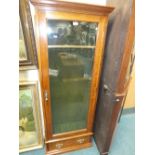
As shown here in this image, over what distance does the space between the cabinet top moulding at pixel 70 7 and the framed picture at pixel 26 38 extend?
0.18 m

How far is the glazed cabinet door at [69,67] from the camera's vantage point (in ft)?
3.99

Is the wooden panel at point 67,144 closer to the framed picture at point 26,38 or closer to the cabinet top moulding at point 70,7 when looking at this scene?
the framed picture at point 26,38

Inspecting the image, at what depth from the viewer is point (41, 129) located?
173 centimetres

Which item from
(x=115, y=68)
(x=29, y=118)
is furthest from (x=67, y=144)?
(x=115, y=68)

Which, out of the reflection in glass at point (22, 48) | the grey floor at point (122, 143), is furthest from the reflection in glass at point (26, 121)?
the reflection in glass at point (22, 48)

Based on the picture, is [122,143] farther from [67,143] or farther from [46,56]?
[46,56]

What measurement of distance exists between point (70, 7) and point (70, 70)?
589 millimetres

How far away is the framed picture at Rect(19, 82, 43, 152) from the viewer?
1.54 m

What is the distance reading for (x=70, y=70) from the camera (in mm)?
1452

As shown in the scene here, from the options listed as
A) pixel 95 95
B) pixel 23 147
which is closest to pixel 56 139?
pixel 23 147

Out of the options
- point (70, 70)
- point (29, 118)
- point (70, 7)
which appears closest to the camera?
point (70, 7)
